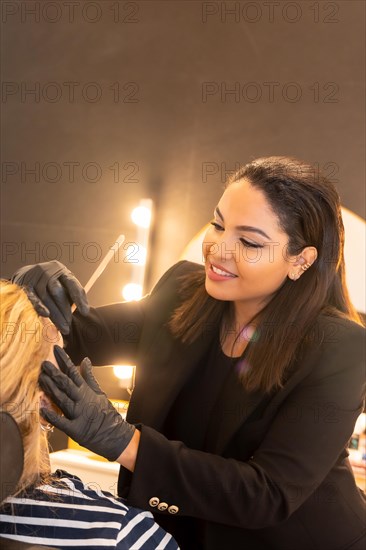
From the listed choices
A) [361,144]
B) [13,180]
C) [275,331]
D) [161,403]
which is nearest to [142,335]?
[161,403]

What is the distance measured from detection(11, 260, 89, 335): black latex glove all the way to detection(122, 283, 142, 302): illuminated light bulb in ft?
3.66

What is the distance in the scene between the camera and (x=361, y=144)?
229cm

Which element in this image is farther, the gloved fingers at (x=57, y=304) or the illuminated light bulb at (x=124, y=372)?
the illuminated light bulb at (x=124, y=372)

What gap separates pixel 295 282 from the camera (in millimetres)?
1488

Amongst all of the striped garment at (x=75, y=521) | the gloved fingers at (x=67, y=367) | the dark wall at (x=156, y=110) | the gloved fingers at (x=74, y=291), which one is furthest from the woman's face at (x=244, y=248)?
the dark wall at (x=156, y=110)

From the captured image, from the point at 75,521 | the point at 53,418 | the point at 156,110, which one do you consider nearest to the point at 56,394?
the point at 53,418

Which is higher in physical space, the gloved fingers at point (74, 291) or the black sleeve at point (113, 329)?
the gloved fingers at point (74, 291)

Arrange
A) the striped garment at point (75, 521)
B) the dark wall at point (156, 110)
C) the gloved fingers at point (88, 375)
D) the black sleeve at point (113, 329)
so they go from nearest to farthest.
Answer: the striped garment at point (75, 521)
the gloved fingers at point (88, 375)
the black sleeve at point (113, 329)
the dark wall at point (156, 110)

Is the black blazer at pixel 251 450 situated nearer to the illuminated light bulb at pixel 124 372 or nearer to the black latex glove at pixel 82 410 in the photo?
the black latex glove at pixel 82 410

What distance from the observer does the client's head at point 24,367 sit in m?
0.98

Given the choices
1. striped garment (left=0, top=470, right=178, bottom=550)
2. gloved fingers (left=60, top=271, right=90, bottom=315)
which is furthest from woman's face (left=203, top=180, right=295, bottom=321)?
striped garment (left=0, top=470, right=178, bottom=550)

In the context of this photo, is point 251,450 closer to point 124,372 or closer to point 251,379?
point 251,379

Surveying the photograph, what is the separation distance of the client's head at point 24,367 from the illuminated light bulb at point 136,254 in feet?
4.36

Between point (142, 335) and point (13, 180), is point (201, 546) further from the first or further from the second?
point (13, 180)
